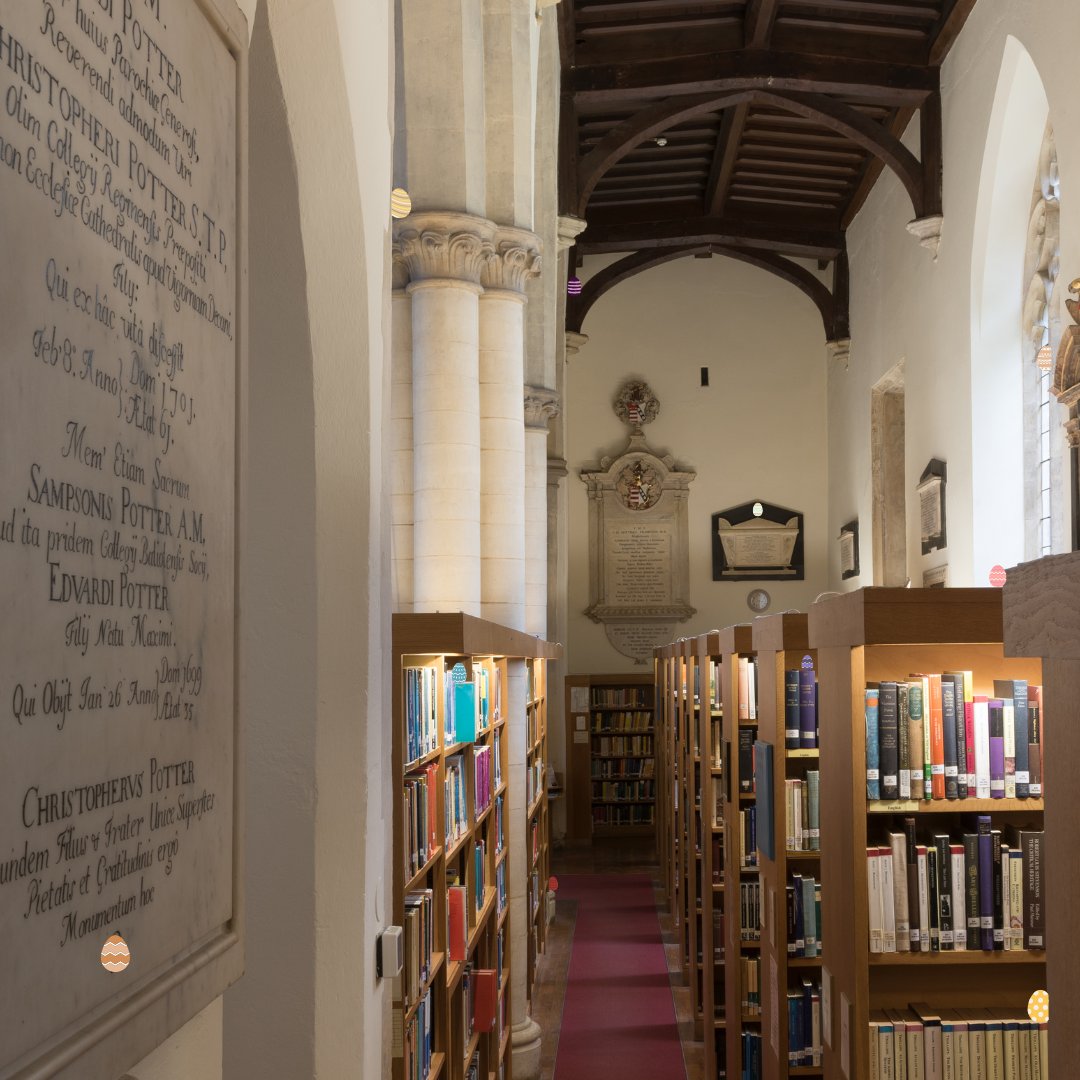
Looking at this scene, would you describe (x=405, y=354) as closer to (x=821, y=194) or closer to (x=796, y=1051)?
(x=796, y=1051)

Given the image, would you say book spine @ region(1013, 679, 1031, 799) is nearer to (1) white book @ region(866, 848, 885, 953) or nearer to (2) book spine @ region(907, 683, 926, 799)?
(2) book spine @ region(907, 683, 926, 799)

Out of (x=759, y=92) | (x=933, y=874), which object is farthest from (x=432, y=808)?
(x=759, y=92)

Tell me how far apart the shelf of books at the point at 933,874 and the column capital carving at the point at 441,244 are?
392cm

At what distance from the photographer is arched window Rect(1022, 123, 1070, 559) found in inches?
404

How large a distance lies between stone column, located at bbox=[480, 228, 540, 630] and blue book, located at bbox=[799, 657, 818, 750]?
12.0 feet

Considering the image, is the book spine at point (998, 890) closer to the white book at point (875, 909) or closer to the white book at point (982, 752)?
the white book at point (982, 752)

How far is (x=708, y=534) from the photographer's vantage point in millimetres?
18516

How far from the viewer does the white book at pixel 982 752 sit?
10.8ft

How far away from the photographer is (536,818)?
31.3ft

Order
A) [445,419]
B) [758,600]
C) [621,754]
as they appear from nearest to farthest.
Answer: [445,419] → [621,754] → [758,600]

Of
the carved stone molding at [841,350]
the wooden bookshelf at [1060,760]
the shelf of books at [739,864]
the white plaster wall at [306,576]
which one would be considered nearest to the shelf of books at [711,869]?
the shelf of books at [739,864]

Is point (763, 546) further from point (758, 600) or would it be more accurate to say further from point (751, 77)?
point (751, 77)

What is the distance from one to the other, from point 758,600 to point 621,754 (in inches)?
122

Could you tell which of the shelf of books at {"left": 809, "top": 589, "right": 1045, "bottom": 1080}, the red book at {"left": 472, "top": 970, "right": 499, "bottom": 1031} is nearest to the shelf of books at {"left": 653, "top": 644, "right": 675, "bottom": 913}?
the red book at {"left": 472, "top": 970, "right": 499, "bottom": 1031}
